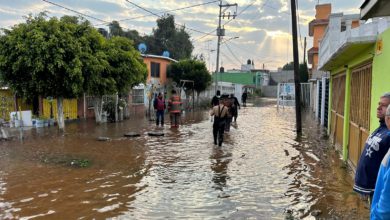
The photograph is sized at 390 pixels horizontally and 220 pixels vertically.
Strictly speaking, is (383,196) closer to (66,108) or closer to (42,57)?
(42,57)

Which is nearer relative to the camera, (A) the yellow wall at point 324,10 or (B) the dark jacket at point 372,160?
(B) the dark jacket at point 372,160

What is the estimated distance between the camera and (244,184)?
24.9 feet

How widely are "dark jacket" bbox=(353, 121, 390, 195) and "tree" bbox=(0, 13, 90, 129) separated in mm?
12718

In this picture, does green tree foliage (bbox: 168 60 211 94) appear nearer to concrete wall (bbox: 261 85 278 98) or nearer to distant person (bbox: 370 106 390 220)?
distant person (bbox: 370 106 390 220)

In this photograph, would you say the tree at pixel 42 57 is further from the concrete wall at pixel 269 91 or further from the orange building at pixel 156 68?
the concrete wall at pixel 269 91

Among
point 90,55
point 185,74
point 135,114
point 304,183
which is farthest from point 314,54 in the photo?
point 304,183

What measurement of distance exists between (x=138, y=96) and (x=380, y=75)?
2306 centimetres

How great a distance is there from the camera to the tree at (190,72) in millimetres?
33500

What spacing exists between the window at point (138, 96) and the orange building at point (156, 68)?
151 cm

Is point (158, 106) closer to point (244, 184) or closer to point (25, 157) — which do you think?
point (25, 157)

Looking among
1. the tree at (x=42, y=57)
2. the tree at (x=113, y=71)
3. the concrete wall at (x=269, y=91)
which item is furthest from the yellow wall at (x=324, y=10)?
the concrete wall at (x=269, y=91)

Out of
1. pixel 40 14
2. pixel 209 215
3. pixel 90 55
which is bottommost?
pixel 209 215

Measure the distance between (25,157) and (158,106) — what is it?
845 centimetres

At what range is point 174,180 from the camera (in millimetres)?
7875
